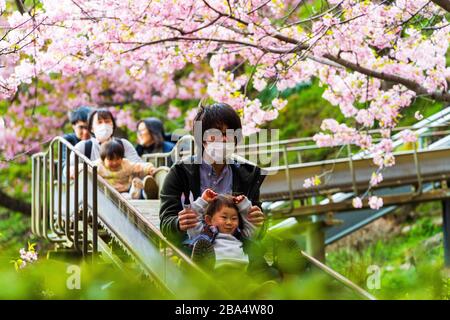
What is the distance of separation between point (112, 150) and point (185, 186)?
2966 mm

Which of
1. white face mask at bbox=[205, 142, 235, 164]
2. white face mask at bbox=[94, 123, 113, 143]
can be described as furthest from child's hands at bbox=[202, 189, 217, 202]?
white face mask at bbox=[94, 123, 113, 143]

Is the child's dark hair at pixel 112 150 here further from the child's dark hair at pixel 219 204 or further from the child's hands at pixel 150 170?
the child's dark hair at pixel 219 204

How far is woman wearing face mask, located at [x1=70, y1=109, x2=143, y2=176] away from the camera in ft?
30.8

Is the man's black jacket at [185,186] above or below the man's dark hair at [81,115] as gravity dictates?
below

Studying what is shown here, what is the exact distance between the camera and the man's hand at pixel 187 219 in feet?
18.1

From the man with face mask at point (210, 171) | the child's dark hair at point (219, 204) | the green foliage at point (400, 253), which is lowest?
the green foliage at point (400, 253)

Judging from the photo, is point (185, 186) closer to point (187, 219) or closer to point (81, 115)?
point (187, 219)

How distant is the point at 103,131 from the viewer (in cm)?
952

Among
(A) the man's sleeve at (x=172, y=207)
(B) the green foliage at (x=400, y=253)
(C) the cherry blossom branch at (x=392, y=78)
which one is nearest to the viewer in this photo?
(A) the man's sleeve at (x=172, y=207)

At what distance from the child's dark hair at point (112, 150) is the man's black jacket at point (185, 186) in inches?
115

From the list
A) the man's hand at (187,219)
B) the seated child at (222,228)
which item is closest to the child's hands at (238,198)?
the seated child at (222,228)

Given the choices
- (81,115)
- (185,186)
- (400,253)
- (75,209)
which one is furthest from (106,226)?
(400,253)
